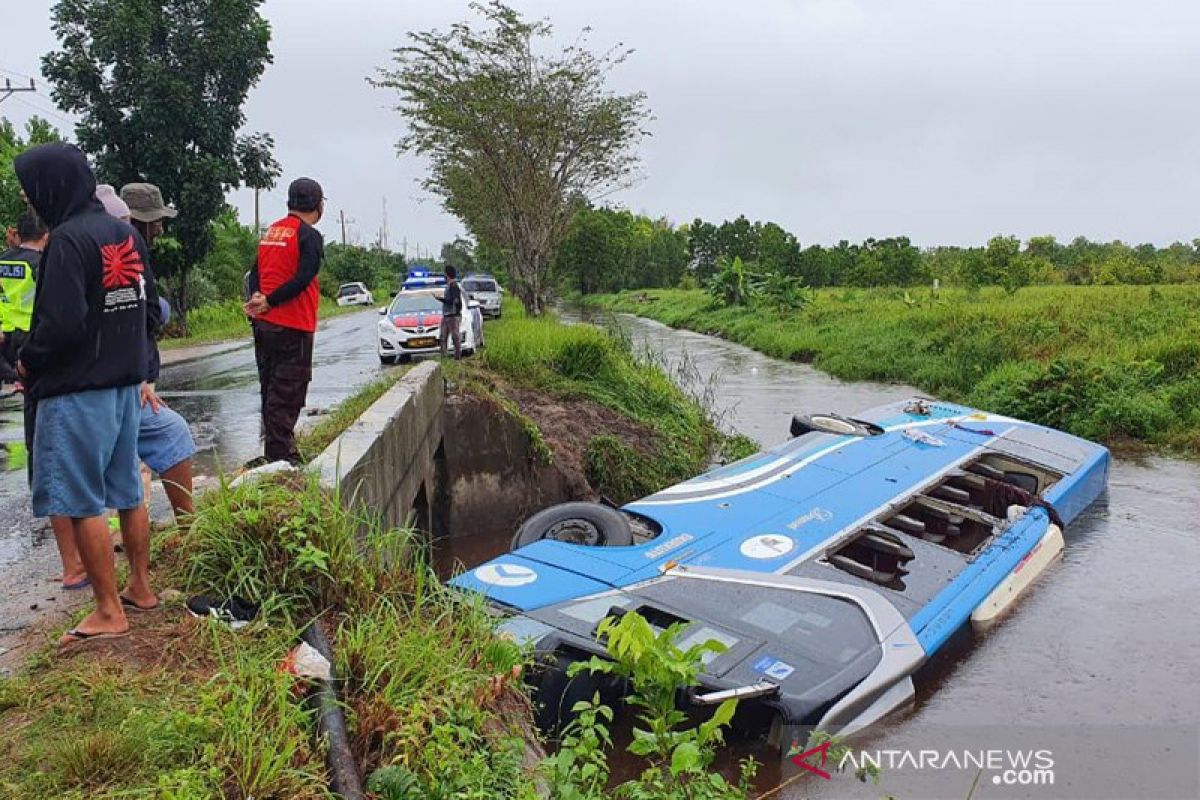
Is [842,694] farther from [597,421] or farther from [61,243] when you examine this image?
[597,421]

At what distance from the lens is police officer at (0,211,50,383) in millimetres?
4344

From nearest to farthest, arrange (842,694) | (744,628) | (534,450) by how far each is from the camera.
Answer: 1. (842,694)
2. (744,628)
3. (534,450)

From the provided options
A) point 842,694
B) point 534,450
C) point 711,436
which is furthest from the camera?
point 711,436

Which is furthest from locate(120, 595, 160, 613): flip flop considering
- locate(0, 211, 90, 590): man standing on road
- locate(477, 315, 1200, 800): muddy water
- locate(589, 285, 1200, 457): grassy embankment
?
locate(589, 285, 1200, 457): grassy embankment

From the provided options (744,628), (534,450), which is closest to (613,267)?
(534,450)

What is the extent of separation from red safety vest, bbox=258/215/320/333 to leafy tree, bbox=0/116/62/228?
11.7 m

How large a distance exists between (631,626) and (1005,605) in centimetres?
483

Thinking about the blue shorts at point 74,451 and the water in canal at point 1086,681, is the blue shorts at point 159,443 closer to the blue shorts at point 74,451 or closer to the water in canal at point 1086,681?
the blue shorts at point 74,451

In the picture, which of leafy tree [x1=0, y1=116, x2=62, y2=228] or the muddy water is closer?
the muddy water

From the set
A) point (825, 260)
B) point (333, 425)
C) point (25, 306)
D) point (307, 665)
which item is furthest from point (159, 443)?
point (825, 260)

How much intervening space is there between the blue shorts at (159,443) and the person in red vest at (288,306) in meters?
1.12

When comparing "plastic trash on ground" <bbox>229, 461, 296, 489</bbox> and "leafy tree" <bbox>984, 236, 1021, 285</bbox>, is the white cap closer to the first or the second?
"plastic trash on ground" <bbox>229, 461, 296, 489</bbox>

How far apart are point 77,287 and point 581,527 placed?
14.8 ft

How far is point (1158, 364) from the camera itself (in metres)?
16.0
